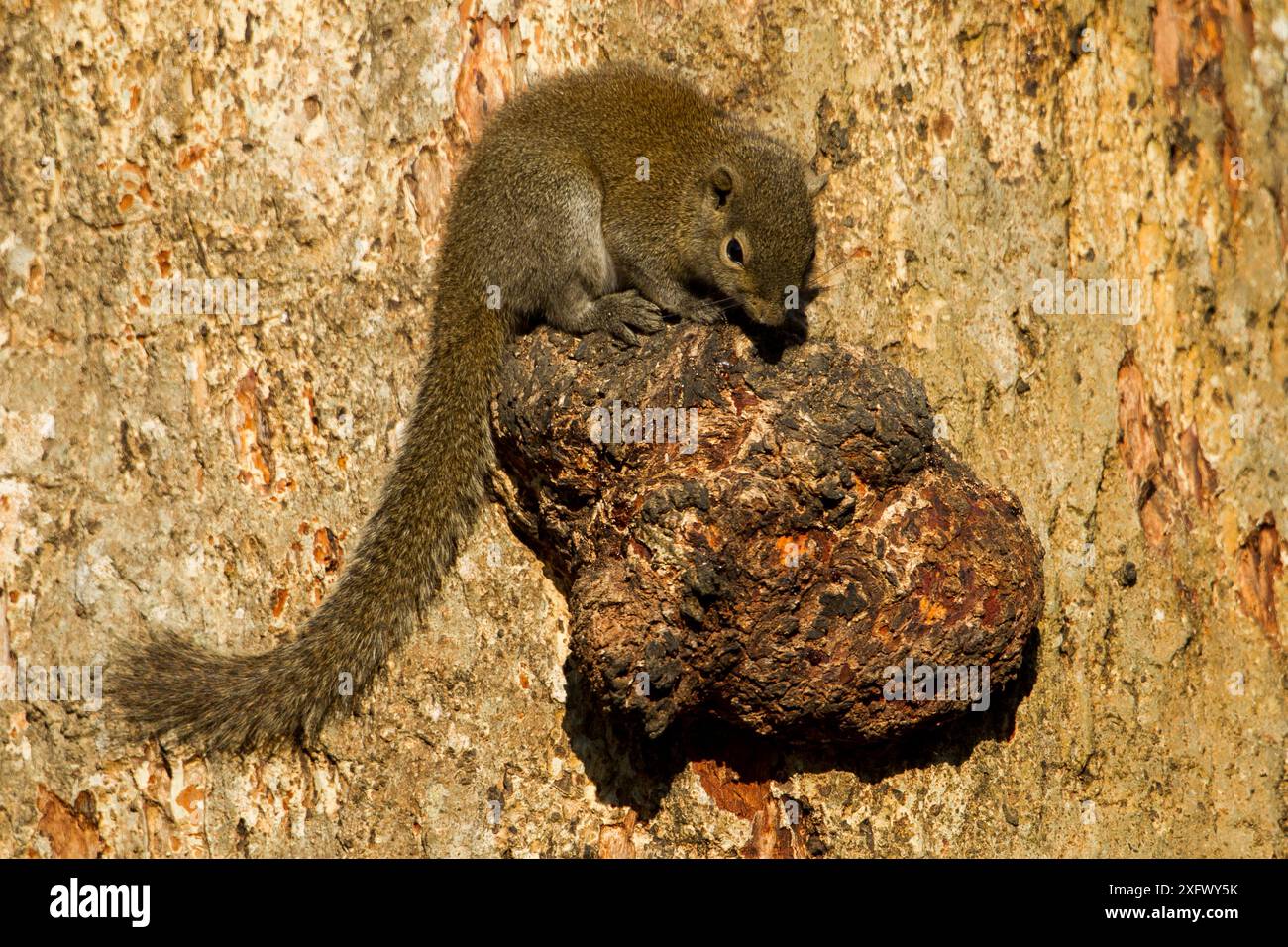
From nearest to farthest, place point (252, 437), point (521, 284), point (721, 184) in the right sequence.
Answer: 1. point (252, 437)
2. point (521, 284)
3. point (721, 184)

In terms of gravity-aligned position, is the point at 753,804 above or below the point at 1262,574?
below

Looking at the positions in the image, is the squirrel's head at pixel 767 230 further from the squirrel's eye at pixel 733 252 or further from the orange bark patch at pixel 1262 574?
the orange bark patch at pixel 1262 574

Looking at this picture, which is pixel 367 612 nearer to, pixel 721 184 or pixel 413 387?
pixel 413 387

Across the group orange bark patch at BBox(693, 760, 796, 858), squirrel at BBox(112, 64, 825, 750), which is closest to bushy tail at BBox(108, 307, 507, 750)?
squirrel at BBox(112, 64, 825, 750)

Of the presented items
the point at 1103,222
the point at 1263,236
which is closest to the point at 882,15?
the point at 1103,222

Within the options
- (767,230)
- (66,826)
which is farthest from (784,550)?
(66,826)

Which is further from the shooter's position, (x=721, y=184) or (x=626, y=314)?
(x=721, y=184)

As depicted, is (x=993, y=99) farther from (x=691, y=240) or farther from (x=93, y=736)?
(x=93, y=736)
